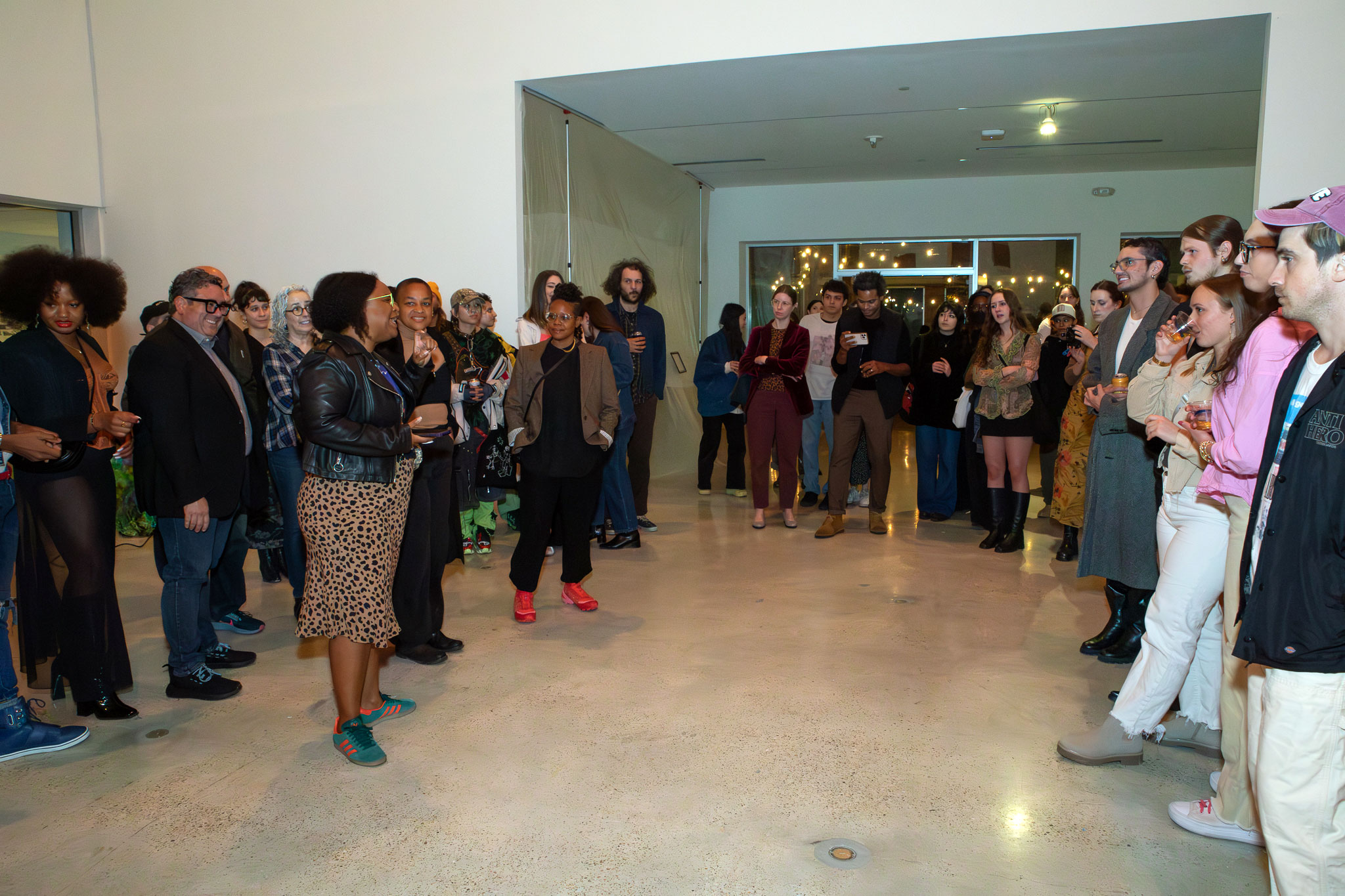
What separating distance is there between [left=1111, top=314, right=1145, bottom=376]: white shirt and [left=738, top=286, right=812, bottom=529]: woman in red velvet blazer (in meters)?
2.35

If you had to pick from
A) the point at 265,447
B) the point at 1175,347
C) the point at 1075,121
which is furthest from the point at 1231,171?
the point at 265,447

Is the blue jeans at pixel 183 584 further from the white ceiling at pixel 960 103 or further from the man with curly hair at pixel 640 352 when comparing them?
the white ceiling at pixel 960 103

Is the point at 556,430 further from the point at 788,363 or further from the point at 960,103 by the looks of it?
the point at 960,103

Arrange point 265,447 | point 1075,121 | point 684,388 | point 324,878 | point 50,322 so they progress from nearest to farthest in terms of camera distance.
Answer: point 324,878, point 50,322, point 265,447, point 1075,121, point 684,388

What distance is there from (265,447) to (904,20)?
13.5ft

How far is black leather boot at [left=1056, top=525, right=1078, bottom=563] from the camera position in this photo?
5.09 meters

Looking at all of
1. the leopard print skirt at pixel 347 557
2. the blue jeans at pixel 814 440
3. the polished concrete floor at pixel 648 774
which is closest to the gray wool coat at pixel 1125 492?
the polished concrete floor at pixel 648 774

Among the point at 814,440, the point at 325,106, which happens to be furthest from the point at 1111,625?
the point at 325,106

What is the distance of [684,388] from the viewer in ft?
28.7

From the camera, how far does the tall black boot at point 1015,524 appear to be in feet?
17.4

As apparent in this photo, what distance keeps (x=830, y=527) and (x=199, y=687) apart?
3745 mm

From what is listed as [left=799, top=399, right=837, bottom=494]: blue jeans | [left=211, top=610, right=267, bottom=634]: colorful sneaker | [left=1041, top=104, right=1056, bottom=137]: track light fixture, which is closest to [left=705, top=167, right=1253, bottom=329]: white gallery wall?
[left=1041, top=104, right=1056, bottom=137]: track light fixture

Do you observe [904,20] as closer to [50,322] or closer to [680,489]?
[680,489]

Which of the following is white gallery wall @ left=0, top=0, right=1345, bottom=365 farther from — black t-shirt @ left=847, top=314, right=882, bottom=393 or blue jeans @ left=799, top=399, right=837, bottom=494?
blue jeans @ left=799, top=399, right=837, bottom=494
